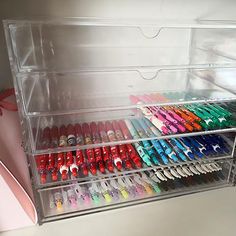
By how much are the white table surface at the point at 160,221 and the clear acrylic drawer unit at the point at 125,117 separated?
0.11ft

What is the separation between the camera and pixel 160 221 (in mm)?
849

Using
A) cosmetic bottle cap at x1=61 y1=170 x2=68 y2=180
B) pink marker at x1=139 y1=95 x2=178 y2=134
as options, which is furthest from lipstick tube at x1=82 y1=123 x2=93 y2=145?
pink marker at x1=139 y1=95 x2=178 y2=134

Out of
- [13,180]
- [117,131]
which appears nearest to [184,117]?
[117,131]

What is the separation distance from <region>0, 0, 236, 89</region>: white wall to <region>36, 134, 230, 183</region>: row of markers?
32 centimetres

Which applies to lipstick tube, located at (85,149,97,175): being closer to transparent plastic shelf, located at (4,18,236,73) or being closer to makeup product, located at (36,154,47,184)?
makeup product, located at (36,154,47,184)

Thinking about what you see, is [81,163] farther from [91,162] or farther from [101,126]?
[101,126]

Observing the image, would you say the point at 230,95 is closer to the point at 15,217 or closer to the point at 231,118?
the point at 231,118

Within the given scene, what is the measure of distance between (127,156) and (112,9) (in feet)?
1.63

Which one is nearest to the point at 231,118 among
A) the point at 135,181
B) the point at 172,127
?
the point at 172,127

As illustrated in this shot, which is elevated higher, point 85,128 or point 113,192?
point 85,128

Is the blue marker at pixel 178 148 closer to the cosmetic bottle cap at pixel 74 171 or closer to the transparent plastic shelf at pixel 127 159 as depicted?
the transparent plastic shelf at pixel 127 159

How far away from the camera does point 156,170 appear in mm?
949

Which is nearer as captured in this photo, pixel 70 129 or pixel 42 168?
pixel 42 168

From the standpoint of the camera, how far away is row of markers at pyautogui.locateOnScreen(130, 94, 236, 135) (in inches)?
35.4
